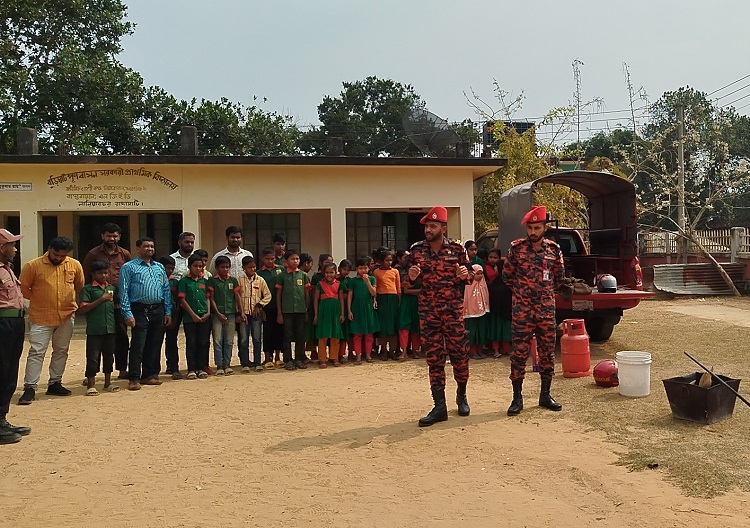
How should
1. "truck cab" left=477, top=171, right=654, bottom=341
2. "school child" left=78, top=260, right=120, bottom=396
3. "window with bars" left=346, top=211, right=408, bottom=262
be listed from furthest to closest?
1. "window with bars" left=346, top=211, right=408, bottom=262
2. "truck cab" left=477, top=171, right=654, bottom=341
3. "school child" left=78, top=260, right=120, bottom=396

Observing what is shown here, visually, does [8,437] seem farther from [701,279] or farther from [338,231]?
[701,279]

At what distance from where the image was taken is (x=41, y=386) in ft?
26.7

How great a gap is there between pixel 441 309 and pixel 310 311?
3.53 metres

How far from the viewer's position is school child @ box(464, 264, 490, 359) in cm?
914

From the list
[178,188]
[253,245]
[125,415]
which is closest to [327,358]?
[125,415]

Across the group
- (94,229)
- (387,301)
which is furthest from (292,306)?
(94,229)

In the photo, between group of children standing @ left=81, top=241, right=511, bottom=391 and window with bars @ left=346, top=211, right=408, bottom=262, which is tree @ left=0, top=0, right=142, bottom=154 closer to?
window with bars @ left=346, top=211, right=408, bottom=262

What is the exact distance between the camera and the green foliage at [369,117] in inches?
1646

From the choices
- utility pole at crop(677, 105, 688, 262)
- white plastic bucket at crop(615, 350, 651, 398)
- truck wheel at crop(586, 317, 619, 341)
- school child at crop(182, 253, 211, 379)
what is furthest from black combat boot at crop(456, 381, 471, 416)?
utility pole at crop(677, 105, 688, 262)

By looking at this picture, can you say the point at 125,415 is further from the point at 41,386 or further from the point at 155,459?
the point at 41,386

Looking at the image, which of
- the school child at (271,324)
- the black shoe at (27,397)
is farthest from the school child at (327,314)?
the black shoe at (27,397)

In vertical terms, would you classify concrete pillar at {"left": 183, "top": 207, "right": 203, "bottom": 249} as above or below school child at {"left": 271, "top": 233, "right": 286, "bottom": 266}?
above

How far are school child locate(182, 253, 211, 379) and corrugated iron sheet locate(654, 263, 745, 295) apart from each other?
14059 millimetres

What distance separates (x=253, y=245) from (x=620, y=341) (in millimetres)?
9487
